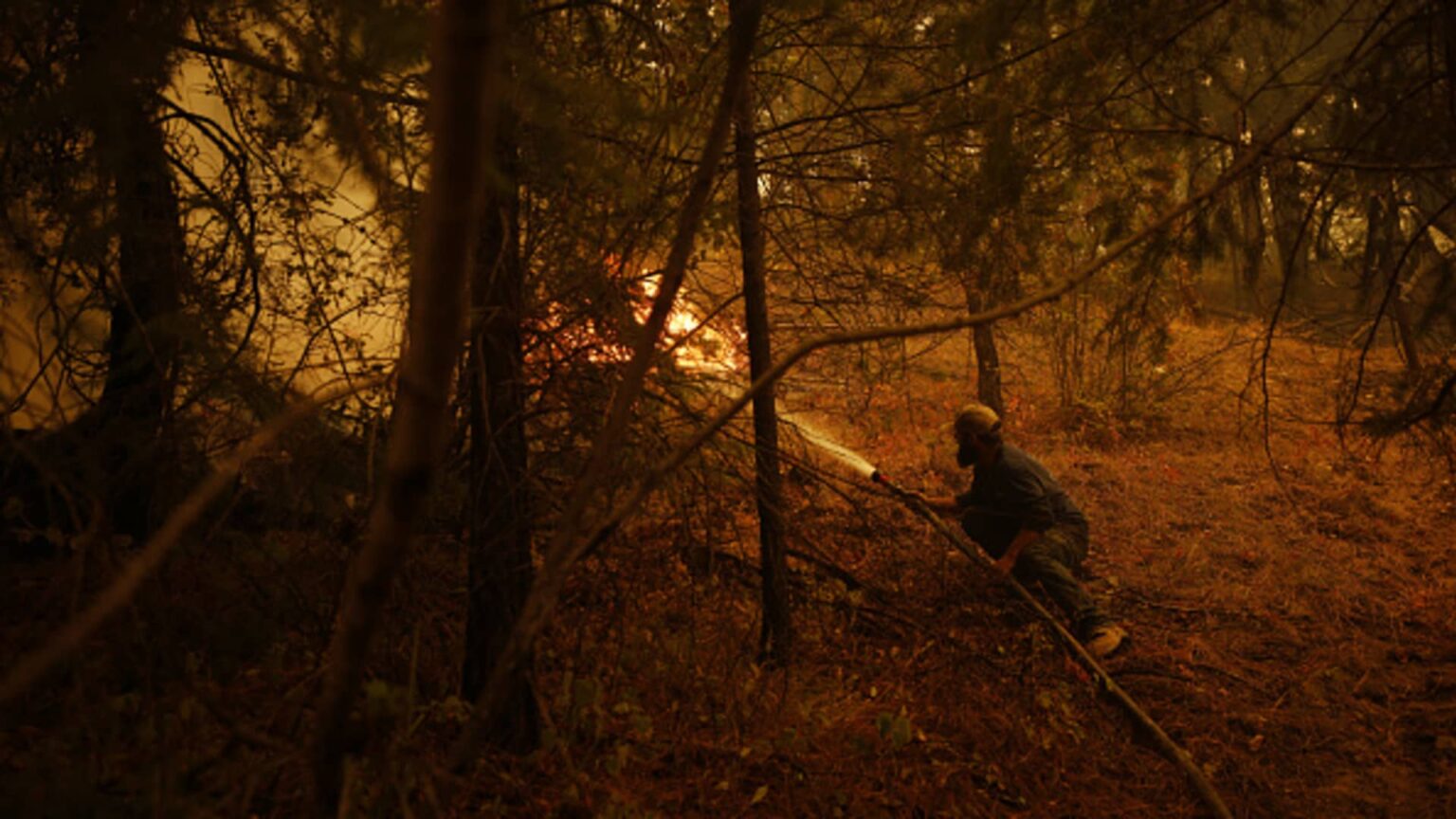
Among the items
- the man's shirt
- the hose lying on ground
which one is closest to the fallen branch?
the hose lying on ground

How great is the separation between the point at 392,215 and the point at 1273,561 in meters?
7.30

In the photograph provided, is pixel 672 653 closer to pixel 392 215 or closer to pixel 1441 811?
Answer: pixel 392 215

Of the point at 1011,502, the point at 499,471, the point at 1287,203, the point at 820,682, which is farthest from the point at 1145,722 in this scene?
the point at 499,471

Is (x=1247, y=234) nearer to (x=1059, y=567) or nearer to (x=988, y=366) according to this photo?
(x=1059, y=567)

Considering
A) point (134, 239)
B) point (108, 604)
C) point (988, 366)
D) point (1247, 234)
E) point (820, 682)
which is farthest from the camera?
point (988, 366)

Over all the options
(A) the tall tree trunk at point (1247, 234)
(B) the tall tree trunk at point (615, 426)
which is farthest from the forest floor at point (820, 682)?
(A) the tall tree trunk at point (1247, 234)

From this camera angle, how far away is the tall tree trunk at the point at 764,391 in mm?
4680

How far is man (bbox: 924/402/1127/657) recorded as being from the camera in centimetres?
586

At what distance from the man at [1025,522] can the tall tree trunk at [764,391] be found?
4.70ft

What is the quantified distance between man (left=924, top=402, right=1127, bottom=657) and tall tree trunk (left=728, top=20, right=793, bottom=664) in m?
1.43

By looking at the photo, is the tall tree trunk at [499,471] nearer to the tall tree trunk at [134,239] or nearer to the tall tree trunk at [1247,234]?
the tall tree trunk at [134,239]

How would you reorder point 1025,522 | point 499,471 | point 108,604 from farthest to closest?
point 1025,522
point 499,471
point 108,604

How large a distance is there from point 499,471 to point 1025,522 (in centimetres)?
396

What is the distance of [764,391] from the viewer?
4.91 metres
